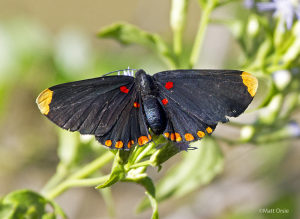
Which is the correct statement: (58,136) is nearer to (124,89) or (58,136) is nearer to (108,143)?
(124,89)

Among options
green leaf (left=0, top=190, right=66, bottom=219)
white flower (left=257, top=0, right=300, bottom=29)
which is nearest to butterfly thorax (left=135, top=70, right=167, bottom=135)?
green leaf (left=0, top=190, right=66, bottom=219)

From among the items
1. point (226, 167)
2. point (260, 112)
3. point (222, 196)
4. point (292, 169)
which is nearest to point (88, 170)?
point (260, 112)

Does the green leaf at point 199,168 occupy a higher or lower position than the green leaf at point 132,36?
lower

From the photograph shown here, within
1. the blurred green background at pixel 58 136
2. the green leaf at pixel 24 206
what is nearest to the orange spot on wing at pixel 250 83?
the green leaf at pixel 24 206

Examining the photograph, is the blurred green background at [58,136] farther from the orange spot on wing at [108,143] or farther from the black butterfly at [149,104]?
the orange spot on wing at [108,143]

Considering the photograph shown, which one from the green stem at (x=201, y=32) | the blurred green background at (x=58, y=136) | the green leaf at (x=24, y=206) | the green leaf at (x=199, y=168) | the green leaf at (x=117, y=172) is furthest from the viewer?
the blurred green background at (x=58, y=136)

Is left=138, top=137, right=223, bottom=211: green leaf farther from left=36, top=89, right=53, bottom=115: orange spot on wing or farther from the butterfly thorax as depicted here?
left=36, top=89, right=53, bottom=115: orange spot on wing

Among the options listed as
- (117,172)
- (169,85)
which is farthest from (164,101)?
(117,172)
